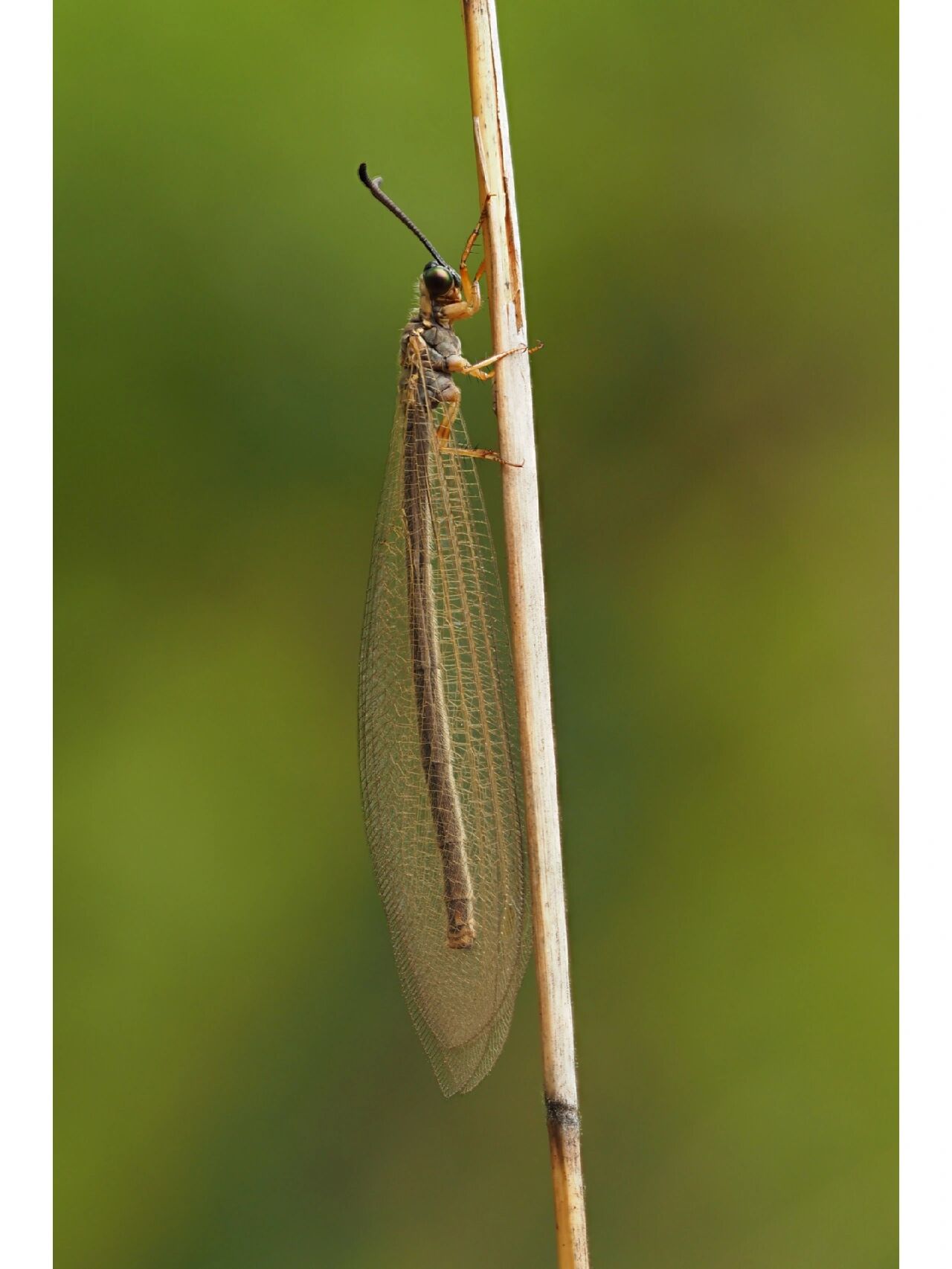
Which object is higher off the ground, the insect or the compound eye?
the compound eye

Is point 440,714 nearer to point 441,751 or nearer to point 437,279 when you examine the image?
point 441,751

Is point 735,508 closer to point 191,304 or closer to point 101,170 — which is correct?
point 191,304

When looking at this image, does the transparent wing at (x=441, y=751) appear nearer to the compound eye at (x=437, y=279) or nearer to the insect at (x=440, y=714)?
the insect at (x=440, y=714)

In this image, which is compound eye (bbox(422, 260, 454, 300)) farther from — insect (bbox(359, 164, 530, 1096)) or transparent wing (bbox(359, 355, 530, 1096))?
transparent wing (bbox(359, 355, 530, 1096))

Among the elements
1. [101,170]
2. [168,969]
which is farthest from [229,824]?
[101,170]

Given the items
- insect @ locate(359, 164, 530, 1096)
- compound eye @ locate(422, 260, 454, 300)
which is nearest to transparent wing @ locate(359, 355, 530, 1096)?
insect @ locate(359, 164, 530, 1096)

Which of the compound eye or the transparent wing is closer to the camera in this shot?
the transparent wing

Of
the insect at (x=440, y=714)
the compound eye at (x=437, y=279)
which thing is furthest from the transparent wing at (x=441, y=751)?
the compound eye at (x=437, y=279)

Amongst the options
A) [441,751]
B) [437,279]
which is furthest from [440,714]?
[437,279]
